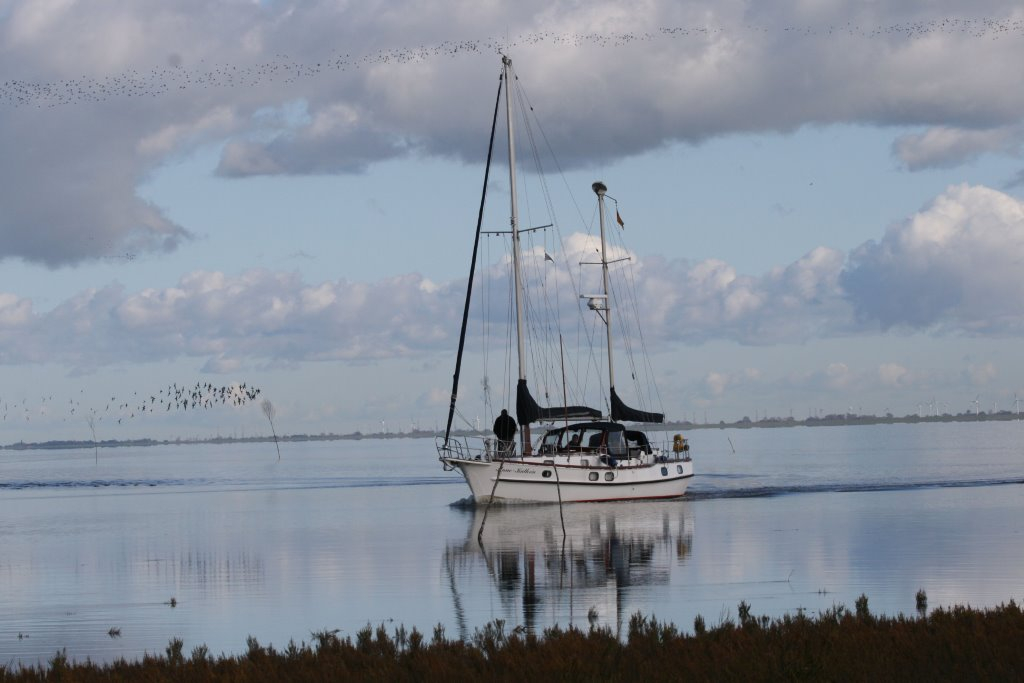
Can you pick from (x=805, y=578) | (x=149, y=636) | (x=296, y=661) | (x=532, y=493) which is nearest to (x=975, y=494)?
(x=532, y=493)

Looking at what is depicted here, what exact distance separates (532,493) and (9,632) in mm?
37450

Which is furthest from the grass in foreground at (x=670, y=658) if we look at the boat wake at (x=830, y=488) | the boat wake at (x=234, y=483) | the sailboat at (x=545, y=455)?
the boat wake at (x=234, y=483)

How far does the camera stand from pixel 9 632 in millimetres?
29875

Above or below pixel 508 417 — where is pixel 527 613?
below

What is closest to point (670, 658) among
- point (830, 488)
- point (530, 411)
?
point (530, 411)

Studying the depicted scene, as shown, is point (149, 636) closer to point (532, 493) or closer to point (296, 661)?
point (296, 661)

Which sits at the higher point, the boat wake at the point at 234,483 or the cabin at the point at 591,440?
the cabin at the point at 591,440

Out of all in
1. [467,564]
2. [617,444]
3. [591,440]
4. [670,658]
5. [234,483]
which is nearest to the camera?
[670,658]

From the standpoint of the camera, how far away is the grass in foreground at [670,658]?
59.1ft

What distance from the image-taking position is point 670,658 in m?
19.3

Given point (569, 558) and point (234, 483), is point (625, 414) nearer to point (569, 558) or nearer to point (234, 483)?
point (569, 558)

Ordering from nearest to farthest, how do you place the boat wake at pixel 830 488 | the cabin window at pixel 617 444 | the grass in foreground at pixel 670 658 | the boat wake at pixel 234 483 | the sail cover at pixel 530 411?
1. the grass in foreground at pixel 670 658
2. the sail cover at pixel 530 411
3. the cabin window at pixel 617 444
4. the boat wake at pixel 830 488
5. the boat wake at pixel 234 483

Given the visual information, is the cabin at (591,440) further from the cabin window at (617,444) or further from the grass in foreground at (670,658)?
the grass in foreground at (670,658)

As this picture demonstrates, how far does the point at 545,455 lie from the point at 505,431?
293cm
